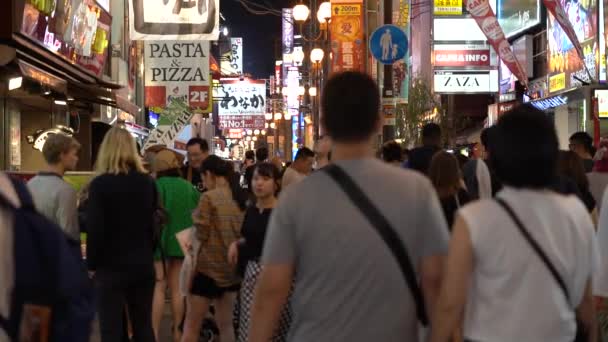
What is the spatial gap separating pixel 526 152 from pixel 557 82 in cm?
3034

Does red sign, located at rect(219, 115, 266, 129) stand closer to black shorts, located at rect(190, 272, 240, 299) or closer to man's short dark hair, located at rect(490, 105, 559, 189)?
black shorts, located at rect(190, 272, 240, 299)

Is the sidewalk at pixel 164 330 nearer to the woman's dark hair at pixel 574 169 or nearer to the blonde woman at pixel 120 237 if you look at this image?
the blonde woman at pixel 120 237

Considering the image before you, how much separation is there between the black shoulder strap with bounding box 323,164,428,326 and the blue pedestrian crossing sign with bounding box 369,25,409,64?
14.3 meters

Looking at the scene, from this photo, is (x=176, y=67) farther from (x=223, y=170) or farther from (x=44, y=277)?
(x=44, y=277)

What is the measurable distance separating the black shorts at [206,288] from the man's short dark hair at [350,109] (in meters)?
4.58

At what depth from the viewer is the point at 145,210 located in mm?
7457

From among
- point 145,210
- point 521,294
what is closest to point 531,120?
point 521,294

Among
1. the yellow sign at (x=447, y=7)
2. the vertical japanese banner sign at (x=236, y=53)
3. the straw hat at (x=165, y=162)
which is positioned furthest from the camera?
the vertical japanese banner sign at (x=236, y=53)

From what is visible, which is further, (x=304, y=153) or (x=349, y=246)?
(x=304, y=153)

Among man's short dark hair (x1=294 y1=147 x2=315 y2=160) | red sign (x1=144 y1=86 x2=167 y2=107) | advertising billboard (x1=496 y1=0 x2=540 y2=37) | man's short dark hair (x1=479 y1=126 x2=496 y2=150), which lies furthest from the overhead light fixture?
advertising billboard (x1=496 y1=0 x2=540 y2=37)

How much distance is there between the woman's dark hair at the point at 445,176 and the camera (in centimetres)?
792

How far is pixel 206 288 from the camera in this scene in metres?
8.44

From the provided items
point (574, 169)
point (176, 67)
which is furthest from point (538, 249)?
point (176, 67)

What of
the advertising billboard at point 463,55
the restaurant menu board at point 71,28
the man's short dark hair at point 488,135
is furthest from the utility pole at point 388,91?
the advertising billboard at point 463,55
